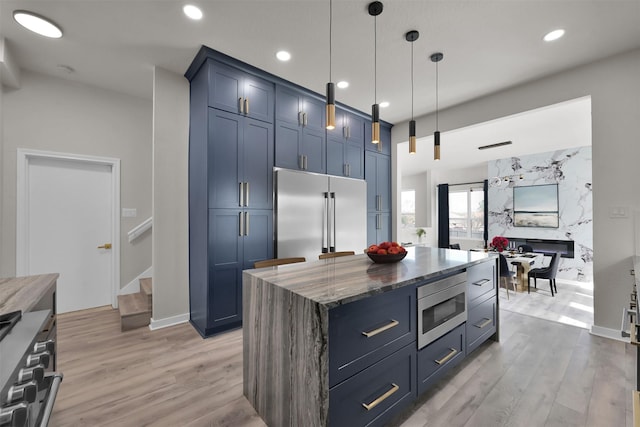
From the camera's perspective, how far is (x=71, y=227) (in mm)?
3430

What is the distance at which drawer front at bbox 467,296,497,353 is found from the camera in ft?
7.16

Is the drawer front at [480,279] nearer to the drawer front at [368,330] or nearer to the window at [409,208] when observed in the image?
the drawer front at [368,330]

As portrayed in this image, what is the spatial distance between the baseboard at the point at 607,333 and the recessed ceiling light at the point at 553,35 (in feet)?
9.56

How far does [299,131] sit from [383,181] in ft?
6.28

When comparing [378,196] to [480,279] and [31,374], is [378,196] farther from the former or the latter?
[31,374]

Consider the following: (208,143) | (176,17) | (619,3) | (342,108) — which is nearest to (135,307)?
(208,143)

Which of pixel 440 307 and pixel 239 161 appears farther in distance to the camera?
pixel 239 161

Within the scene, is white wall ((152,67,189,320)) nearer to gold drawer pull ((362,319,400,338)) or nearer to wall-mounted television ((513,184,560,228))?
gold drawer pull ((362,319,400,338))

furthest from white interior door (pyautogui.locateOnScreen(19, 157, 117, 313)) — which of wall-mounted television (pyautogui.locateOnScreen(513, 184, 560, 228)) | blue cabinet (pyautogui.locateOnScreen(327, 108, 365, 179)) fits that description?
wall-mounted television (pyautogui.locateOnScreen(513, 184, 560, 228))

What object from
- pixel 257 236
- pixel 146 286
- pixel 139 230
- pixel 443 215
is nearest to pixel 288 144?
pixel 257 236

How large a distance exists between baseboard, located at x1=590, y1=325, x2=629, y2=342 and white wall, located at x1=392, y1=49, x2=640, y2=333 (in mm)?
21

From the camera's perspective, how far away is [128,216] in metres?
3.74

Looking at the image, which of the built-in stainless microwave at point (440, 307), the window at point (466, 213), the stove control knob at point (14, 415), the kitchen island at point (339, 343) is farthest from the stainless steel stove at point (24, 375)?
the window at point (466, 213)

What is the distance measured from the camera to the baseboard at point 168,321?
2.95 meters
